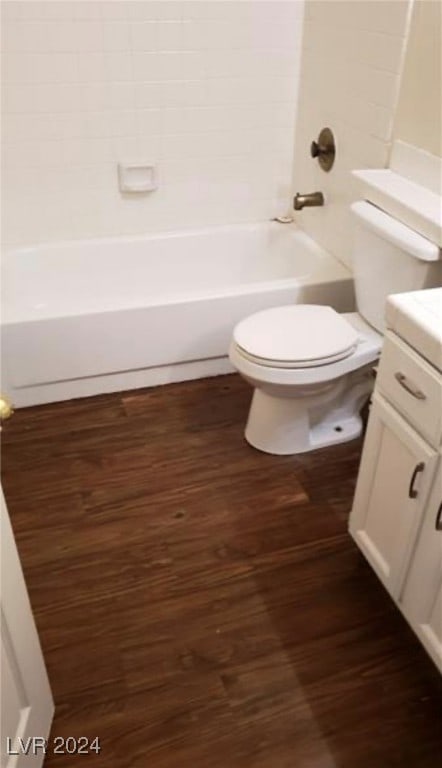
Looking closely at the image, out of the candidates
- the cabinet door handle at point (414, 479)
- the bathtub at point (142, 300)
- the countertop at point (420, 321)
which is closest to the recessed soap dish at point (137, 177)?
the bathtub at point (142, 300)

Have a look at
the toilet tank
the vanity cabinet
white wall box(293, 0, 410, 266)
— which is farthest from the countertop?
white wall box(293, 0, 410, 266)

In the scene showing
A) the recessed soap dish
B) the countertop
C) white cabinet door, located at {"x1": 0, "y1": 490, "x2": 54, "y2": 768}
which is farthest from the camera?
the recessed soap dish

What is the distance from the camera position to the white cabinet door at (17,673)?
1.06 m

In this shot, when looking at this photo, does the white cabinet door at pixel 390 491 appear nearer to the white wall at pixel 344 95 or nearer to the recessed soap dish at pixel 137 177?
the white wall at pixel 344 95

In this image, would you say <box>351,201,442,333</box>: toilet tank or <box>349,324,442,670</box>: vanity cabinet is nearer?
<box>349,324,442,670</box>: vanity cabinet

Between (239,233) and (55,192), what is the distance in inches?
32.2

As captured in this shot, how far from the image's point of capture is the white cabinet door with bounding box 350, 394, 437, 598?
132cm

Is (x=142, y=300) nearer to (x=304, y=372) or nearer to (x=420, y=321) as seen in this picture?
(x=304, y=372)

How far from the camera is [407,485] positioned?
4.50 feet

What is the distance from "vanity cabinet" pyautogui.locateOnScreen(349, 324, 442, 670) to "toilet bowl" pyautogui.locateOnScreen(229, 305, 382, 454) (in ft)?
1.43

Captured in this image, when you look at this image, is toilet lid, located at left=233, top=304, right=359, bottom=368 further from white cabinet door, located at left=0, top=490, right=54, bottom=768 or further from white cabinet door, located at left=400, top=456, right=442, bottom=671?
white cabinet door, located at left=0, top=490, right=54, bottom=768

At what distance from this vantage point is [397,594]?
147cm

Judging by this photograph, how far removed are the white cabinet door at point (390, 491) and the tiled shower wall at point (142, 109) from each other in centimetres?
167

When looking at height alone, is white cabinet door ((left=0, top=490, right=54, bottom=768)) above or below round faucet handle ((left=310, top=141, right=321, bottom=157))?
below
